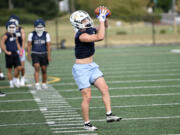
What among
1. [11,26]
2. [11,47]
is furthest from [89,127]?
[11,47]

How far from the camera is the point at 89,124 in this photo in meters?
6.73

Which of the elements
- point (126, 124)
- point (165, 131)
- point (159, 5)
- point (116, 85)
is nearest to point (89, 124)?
point (126, 124)

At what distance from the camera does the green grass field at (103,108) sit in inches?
269

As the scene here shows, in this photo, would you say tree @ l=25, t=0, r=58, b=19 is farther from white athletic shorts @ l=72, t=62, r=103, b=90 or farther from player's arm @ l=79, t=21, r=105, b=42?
player's arm @ l=79, t=21, r=105, b=42

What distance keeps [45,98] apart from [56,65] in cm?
792

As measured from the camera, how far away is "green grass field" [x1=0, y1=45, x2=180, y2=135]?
22.5 feet

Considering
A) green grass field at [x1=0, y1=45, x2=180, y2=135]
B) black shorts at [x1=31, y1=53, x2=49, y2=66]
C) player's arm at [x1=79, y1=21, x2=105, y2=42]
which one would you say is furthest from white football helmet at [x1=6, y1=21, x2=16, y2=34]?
player's arm at [x1=79, y1=21, x2=105, y2=42]

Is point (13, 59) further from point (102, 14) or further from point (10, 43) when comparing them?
point (102, 14)

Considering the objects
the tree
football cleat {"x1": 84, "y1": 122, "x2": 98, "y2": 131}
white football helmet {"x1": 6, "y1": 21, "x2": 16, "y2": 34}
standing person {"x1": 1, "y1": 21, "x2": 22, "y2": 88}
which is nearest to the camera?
football cleat {"x1": 84, "y1": 122, "x2": 98, "y2": 131}

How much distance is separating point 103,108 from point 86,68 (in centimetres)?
207

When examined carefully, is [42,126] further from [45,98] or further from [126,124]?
[45,98]

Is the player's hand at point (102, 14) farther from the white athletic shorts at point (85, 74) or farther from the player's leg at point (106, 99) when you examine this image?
the player's leg at point (106, 99)

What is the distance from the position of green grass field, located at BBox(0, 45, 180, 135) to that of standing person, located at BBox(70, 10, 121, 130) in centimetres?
34

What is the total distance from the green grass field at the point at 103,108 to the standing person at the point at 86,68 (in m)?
0.34
